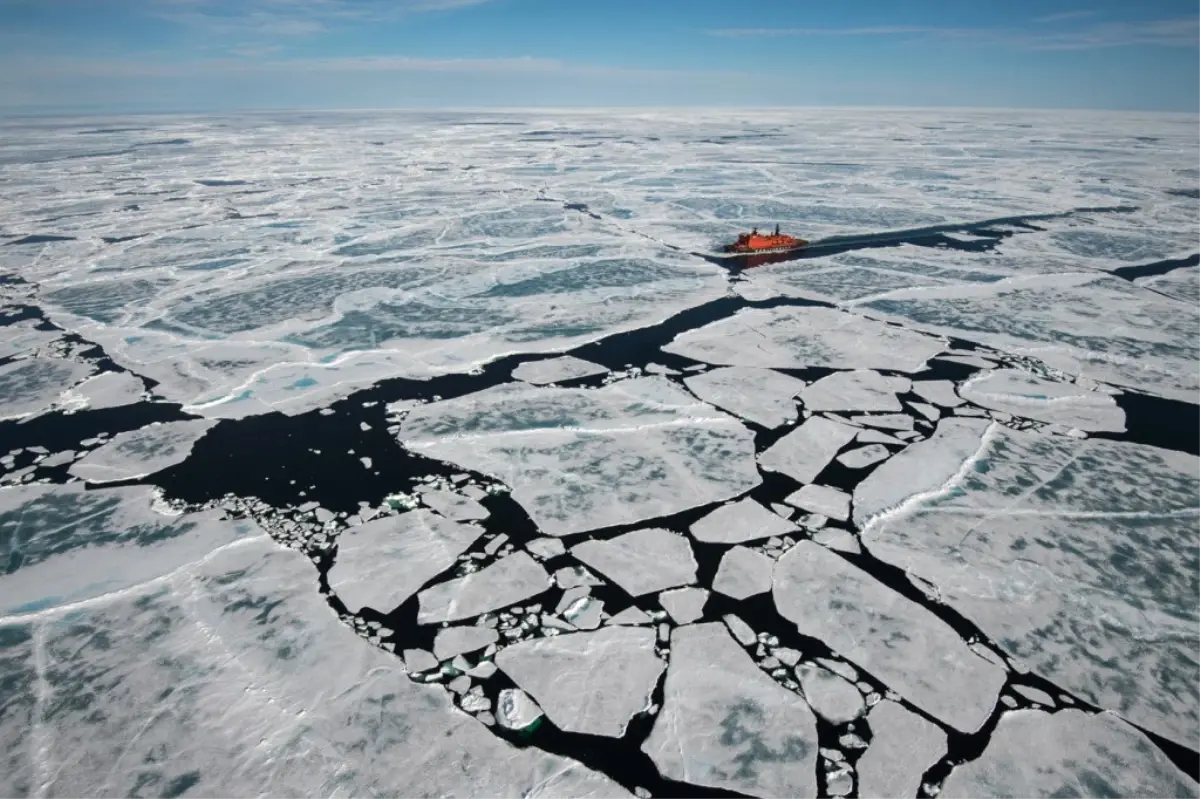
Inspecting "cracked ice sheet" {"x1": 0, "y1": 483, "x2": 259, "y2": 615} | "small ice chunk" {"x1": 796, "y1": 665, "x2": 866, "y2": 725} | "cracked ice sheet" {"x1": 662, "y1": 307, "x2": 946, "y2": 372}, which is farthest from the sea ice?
"cracked ice sheet" {"x1": 0, "y1": 483, "x2": 259, "y2": 615}

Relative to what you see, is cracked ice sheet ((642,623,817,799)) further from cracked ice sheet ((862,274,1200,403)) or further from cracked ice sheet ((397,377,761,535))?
cracked ice sheet ((862,274,1200,403))

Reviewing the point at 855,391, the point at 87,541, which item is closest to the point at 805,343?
the point at 855,391

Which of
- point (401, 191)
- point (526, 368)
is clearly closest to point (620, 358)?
point (526, 368)

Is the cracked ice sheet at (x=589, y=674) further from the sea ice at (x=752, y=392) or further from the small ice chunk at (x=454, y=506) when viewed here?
the sea ice at (x=752, y=392)

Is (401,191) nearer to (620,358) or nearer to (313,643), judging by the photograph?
(620,358)

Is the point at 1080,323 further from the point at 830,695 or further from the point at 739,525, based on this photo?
the point at 830,695
